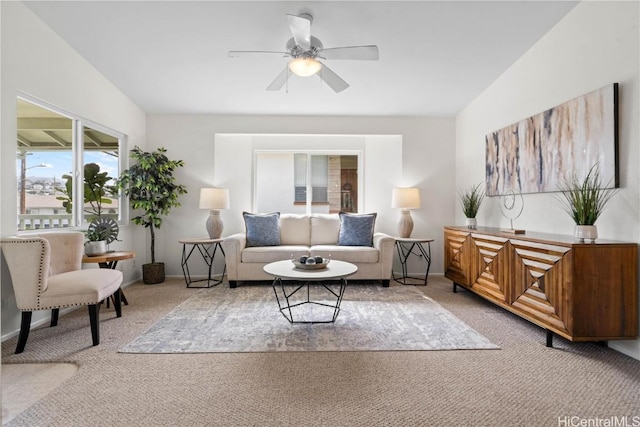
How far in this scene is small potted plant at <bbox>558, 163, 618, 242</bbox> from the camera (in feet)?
7.03

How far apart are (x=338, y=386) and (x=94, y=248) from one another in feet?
9.28

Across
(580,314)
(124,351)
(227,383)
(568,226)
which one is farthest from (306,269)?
(568,226)

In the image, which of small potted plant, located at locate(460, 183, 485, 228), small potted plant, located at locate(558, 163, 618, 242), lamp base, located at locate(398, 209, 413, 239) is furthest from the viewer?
lamp base, located at locate(398, 209, 413, 239)

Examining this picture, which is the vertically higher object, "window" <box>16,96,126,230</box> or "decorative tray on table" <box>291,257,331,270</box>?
"window" <box>16,96,126,230</box>

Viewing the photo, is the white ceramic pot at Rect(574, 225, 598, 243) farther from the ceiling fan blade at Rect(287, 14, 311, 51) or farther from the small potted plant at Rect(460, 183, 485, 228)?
the ceiling fan blade at Rect(287, 14, 311, 51)

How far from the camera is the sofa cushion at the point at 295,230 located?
15.3 feet

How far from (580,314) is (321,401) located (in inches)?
71.2

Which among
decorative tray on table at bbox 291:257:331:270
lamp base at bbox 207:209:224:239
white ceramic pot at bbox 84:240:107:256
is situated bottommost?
decorative tray on table at bbox 291:257:331:270

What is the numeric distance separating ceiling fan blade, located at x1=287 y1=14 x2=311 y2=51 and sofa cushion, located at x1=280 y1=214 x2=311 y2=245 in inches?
105

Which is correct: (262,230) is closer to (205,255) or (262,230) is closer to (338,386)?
(205,255)

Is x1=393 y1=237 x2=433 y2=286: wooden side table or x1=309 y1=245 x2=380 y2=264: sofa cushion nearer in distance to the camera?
x1=309 y1=245 x2=380 y2=264: sofa cushion

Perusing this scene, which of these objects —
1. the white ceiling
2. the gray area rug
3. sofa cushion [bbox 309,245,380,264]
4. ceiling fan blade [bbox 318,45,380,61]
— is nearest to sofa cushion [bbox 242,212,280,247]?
sofa cushion [bbox 309,245,380,264]

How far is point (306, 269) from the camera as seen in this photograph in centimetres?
278

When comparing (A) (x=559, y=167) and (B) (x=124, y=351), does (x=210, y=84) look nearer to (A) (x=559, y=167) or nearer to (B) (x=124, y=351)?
(B) (x=124, y=351)
